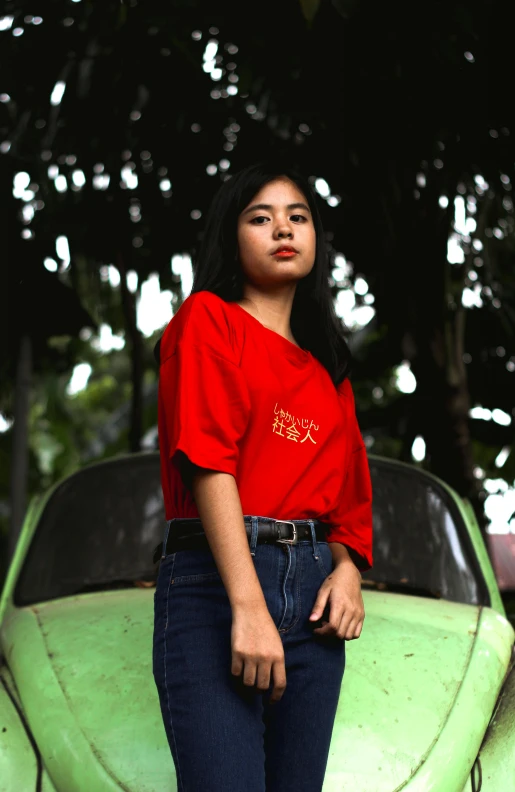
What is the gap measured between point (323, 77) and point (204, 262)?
8.33 feet

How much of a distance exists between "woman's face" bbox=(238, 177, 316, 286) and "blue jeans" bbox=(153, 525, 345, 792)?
1.77ft

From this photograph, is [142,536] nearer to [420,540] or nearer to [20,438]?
[420,540]

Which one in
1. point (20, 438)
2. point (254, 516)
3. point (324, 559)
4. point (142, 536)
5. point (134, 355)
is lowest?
point (20, 438)

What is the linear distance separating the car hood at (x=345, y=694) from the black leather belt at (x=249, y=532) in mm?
602

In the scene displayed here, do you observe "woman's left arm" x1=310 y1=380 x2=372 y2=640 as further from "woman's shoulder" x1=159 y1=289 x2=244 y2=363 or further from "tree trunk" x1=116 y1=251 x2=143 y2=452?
"tree trunk" x1=116 y1=251 x2=143 y2=452

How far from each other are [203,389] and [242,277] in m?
0.37

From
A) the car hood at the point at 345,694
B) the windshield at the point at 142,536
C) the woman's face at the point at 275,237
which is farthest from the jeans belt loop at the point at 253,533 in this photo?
the windshield at the point at 142,536

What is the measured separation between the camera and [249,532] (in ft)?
4.97

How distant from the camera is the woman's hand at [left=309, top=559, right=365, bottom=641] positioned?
1542 millimetres

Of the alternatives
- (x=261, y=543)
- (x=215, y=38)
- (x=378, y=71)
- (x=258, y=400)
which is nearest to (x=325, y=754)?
(x=261, y=543)

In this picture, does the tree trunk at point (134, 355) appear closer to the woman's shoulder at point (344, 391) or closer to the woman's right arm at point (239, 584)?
the woman's shoulder at point (344, 391)

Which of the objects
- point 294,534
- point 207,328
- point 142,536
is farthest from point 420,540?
point 207,328

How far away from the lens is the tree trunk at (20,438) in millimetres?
5445

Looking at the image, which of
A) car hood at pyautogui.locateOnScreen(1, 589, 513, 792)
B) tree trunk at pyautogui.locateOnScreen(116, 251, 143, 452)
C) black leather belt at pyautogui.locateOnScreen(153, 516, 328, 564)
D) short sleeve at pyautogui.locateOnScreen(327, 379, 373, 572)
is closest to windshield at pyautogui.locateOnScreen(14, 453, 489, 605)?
car hood at pyautogui.locateOnScreen(1, 589, 513, 792)
